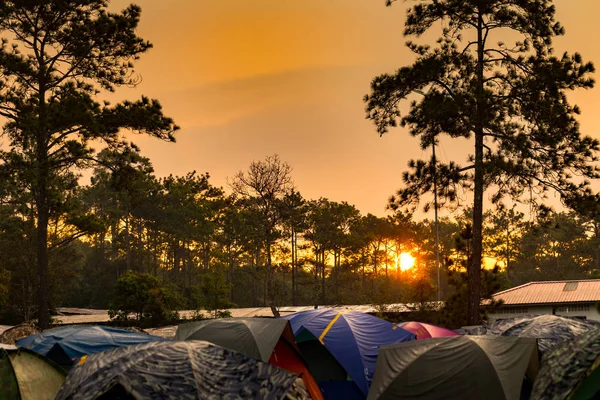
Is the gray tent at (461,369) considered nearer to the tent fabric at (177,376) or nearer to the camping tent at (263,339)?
the tent fabric at (177,376)

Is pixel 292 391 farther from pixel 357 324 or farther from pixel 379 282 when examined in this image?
pixel 379 282

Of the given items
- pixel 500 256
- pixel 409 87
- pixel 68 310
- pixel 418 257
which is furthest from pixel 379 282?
pixel 409 87

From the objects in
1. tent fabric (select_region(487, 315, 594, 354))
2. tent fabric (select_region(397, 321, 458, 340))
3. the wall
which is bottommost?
the wall

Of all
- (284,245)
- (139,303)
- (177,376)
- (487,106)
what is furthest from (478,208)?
(284,245)

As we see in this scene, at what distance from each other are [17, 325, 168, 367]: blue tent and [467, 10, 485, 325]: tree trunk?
46.7 feet

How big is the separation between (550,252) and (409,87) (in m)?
59.8

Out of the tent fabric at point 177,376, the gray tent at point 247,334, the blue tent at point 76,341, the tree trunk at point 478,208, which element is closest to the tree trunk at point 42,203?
the blue tent at point 76,341

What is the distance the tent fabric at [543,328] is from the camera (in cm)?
1339

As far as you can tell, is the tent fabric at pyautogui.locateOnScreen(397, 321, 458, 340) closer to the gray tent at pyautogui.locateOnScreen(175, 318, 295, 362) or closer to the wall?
the gray tent at pyautogui.locateOnScreen(175, 318, 295, 362)

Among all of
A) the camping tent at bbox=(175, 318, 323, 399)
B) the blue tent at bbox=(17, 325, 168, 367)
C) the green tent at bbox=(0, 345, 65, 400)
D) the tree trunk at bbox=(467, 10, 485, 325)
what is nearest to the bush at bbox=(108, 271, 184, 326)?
the tree trunk at bbox=(467, 10, 485, 325)

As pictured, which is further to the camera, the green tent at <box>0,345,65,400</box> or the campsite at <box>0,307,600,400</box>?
the green tent at <box>0,345,65,400</box>

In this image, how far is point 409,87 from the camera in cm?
2544

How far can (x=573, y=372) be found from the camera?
27.2ft

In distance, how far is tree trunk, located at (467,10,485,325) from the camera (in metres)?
→ 24.0
